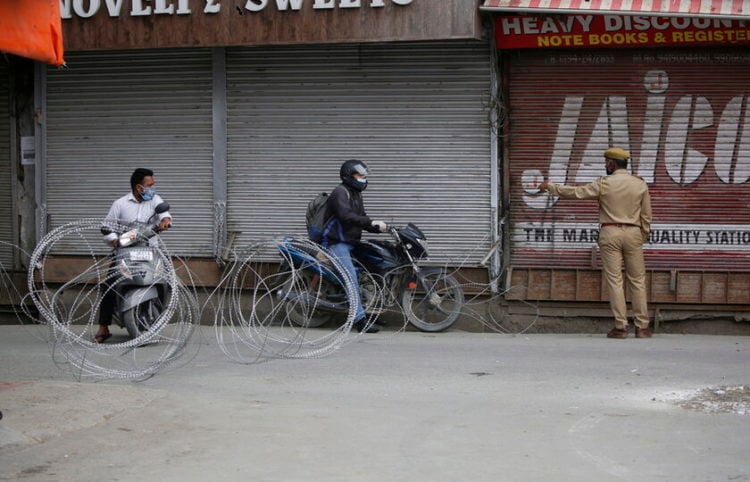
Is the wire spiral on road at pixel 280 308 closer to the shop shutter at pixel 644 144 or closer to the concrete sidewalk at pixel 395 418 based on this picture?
the concrete sidewalk at pixel 395 418

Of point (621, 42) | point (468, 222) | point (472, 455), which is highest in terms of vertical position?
point (621, 42)

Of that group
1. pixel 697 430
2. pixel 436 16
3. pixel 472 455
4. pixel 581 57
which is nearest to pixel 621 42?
pixel 581 57

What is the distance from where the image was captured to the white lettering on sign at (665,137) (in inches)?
478

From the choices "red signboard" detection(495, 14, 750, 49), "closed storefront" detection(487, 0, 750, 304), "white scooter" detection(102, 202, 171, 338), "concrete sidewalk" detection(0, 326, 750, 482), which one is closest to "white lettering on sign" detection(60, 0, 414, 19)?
"red signboard" detection(495, 14, 750, 49)

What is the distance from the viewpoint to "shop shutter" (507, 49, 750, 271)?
1215cm

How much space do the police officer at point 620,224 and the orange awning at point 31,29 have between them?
5678 mm

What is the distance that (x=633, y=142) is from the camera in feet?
40.5

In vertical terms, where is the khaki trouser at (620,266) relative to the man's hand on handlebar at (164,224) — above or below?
below

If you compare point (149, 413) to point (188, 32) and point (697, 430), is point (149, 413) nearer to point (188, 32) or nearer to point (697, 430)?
point (697, 430)

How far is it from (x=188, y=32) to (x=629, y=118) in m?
4.75

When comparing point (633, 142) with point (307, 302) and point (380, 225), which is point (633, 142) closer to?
point (380, 225)

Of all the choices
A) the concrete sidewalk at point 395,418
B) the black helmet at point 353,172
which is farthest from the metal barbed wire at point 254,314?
the black helmet at point 353,172

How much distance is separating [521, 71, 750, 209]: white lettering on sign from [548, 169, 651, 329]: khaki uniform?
0.72 meters

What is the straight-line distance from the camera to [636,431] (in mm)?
7578
